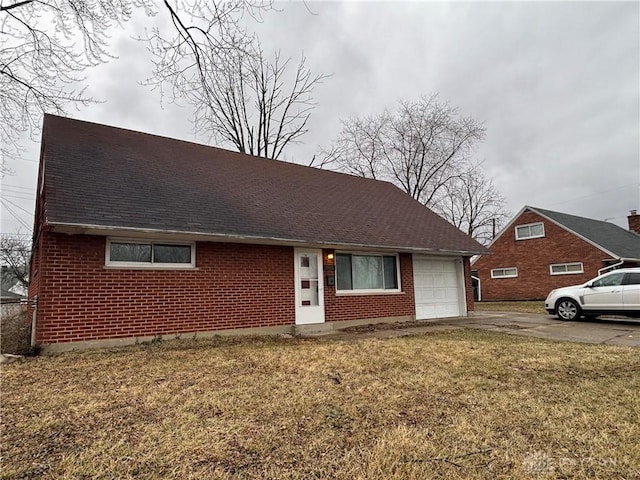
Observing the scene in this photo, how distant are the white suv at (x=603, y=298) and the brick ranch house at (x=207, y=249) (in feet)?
9.43

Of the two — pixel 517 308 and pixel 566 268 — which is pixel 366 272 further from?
pixel 566 268

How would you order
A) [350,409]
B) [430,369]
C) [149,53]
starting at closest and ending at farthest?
1. [350,409]
2. [430,369]
3. [149,53]

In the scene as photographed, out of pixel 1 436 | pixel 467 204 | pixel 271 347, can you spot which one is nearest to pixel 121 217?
pixel 271 347

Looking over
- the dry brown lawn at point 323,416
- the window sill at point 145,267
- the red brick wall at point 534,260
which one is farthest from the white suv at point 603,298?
the window sill at point 145,267

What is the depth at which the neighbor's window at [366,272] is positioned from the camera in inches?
424

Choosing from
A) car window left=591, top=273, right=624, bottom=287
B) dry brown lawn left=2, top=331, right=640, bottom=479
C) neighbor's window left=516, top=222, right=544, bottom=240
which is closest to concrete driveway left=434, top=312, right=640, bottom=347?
car window left=591, top=273, right=624, bottom=287

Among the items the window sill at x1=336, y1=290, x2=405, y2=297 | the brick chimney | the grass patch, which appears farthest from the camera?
the brick chimney

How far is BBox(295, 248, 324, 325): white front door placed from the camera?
9869 mm

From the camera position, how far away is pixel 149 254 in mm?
7969

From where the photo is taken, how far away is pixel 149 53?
6.91 m

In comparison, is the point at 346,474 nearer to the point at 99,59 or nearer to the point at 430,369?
the point at 430,369

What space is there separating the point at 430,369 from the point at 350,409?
208cm

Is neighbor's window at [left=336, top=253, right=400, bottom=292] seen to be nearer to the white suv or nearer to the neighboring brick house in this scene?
the white suv

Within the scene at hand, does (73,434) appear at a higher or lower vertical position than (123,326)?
lower
